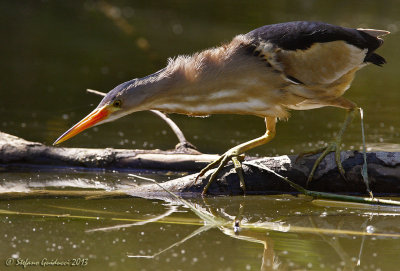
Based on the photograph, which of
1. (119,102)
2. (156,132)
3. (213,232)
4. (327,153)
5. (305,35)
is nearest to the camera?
(213,232)

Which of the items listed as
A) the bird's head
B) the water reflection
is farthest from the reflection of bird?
the water reflection

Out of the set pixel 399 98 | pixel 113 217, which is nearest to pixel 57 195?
pixel 113 217

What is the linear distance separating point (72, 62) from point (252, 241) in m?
5.12

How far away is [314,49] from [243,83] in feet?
1.75

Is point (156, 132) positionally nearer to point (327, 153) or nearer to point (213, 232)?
point (327, 153)

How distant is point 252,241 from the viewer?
123 inches

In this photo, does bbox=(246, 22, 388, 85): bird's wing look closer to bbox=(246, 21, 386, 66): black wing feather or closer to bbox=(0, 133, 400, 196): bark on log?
bbox=(246, 21, 386, 66): black wing feather

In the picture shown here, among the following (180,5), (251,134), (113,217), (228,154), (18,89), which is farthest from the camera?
(180,5)

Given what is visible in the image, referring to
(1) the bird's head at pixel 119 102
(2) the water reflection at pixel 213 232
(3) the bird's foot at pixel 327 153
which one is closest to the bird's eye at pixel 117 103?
(1) the bird's head at pixel 119 102

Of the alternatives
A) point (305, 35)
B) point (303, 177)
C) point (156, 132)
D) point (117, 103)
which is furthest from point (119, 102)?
point (156, 132)

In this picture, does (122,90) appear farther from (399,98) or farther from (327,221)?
(399,98)

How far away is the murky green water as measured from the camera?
2.96 m

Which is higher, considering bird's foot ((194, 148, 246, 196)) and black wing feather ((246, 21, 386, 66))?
black wing feather ((246, 21, 386, 66))

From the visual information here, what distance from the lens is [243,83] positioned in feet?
12.6
